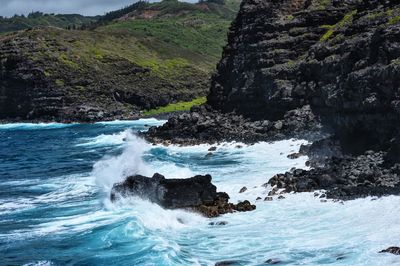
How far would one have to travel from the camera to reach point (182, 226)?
33.1m

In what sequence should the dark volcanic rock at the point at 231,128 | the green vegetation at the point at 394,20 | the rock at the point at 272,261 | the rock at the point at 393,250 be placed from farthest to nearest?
the dark volcanic rock at the point at 231,128, the green vegetation at the point at 394,20, the rock at the point at 272,261, the rock at the point at 393,250

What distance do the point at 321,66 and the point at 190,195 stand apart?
106 feet

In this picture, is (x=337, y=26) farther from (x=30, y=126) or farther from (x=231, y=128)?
(x=30, y=126)

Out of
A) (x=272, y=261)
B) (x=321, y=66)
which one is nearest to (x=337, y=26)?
(x=321, y=66)

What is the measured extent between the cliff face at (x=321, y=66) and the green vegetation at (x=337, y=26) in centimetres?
21

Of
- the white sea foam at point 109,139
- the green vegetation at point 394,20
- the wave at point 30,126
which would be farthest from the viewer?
the wave at point 30,126

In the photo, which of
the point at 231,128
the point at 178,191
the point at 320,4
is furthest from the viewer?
the point at 320,4

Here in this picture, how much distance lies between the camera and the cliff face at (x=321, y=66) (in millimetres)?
45594

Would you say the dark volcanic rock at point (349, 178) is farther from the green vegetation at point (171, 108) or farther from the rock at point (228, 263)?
the green vegetation at point (171, 108)

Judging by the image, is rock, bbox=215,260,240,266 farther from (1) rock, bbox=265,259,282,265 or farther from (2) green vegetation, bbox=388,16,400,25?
(2) green vegetation, bbox=388,16,400,25

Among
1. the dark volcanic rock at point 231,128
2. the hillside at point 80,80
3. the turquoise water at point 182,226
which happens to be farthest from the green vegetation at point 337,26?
the hillside at point 80,80

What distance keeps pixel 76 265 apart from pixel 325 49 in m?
45.0

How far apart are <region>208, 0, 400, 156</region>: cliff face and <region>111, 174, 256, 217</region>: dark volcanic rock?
15386 mm

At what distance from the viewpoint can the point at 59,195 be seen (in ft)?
146
